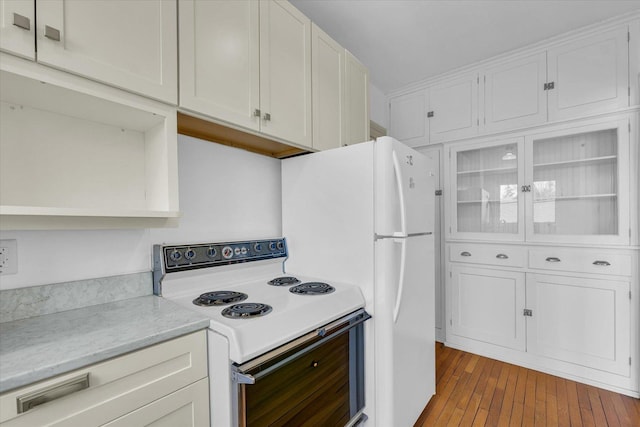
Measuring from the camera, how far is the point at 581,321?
7.67 feet

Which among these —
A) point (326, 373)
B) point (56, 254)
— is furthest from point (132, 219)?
point (326, 373)

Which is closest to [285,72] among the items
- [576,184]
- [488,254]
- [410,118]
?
[410,118]

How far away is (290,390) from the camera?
115 cm

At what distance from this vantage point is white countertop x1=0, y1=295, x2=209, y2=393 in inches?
28.7

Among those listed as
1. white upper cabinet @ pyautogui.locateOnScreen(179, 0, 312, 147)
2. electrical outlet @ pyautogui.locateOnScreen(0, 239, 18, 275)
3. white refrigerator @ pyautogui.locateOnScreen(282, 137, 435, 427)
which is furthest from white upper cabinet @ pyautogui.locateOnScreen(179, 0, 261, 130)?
electrical outlet @ pyautogui.locateOnScreen(0, 239, 18, 275)

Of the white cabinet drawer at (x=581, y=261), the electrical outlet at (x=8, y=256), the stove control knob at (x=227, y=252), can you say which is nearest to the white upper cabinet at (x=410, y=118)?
the white cabinet drawer at (x=581, y=261)

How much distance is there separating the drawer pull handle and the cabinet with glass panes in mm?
2935

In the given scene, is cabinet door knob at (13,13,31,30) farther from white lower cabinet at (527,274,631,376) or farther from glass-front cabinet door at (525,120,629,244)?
white lower cabinet at (527,274,631,376)

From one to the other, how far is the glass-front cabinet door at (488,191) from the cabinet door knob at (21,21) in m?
3.05

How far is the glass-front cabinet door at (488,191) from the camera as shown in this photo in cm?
269

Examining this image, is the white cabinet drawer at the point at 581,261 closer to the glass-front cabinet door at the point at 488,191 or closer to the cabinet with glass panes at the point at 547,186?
the cabinet with glass panes at the point at 547,186

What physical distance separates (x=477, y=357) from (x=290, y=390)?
91.9 inches

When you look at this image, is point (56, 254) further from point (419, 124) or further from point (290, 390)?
point (419, 124)

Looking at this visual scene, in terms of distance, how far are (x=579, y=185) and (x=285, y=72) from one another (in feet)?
8.39
